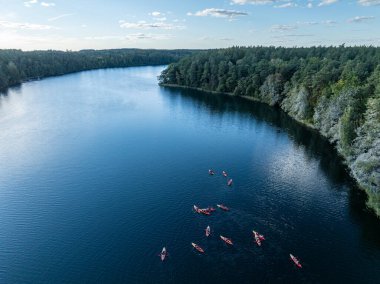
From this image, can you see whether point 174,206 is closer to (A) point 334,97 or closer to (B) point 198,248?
(B) point 198,248

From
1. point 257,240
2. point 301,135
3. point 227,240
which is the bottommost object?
point 301,135

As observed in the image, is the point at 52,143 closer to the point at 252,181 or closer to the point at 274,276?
the point at 252,181

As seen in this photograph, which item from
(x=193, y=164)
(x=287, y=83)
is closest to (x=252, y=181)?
(x=193, y=164)

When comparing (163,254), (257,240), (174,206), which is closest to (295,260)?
(257,240)

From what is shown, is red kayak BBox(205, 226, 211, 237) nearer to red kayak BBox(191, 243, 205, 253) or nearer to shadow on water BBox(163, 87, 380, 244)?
red kayak BBox(191, 243, 205, 253)

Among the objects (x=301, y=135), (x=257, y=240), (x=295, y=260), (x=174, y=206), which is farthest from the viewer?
(x=301, y=135)

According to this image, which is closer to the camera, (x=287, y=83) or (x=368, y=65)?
(x=368, y=65)

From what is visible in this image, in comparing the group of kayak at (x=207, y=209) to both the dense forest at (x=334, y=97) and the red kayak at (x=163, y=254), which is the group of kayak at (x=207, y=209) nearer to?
the red kayak at (x=163, y=254)
